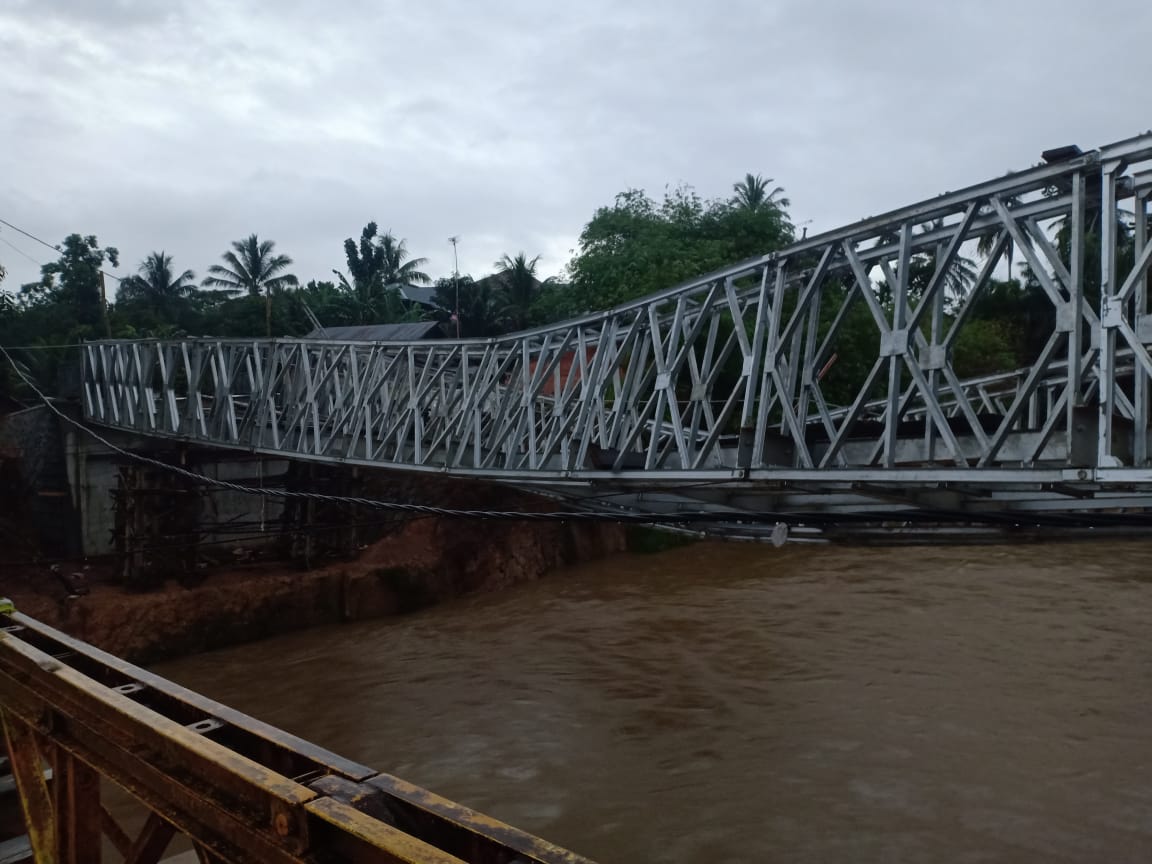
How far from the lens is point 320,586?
64.7 ft

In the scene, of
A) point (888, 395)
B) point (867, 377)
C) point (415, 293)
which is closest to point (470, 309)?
point (415, 293)

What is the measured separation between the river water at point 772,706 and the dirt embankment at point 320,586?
0.58 meters

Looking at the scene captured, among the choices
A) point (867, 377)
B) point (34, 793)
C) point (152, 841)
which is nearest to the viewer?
point (152, 841)

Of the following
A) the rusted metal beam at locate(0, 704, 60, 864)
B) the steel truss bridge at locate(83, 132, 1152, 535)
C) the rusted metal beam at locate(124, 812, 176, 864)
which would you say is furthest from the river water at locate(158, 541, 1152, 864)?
the rusted metal beam at locate(124, 812, 176, 864)

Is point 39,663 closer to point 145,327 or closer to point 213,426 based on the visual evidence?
point 213,426

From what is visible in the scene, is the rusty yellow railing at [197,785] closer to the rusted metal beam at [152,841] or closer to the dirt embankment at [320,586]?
the rusted metal beam at [152,841]

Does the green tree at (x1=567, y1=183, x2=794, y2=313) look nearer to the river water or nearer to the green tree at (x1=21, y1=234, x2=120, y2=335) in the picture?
the river water

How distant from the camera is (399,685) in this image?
1516cm

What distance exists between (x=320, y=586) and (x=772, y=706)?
1093 centimetres

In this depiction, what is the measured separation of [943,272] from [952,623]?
1126cm

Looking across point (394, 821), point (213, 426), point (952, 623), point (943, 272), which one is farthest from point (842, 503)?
point (213, 426)

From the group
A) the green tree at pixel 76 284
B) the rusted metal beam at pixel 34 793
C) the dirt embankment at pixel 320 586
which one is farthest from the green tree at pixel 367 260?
the rusted metal beam at pixel 34 793

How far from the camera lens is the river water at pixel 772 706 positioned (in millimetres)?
9156

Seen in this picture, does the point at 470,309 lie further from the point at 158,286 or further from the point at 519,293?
the point at 158,286
